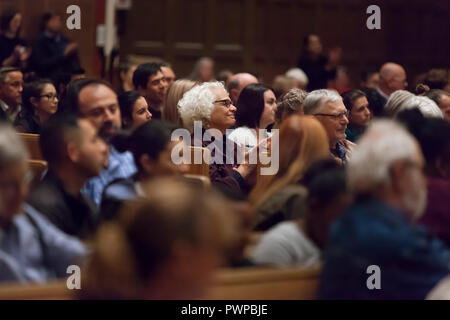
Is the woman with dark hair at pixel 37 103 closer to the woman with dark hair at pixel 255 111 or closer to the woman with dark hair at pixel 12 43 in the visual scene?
the woman with dark hair at pixel 255 111

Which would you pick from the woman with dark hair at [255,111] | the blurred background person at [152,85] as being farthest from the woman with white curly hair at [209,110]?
the blurred background person at [152,85]

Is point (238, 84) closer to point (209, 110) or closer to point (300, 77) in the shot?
point (209, 110)

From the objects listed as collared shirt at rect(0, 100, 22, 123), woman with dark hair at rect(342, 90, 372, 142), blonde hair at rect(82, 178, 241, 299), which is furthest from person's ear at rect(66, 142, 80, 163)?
woman with dark hair at rect(342, 90, 372, 142)

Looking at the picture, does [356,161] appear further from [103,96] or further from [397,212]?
[103,96]

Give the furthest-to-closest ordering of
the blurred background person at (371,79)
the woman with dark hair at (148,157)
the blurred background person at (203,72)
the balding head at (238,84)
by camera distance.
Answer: the blurred background person at (203,72), the blurred background person at (371,79), the balding head at (238,84), the woman with dark hair at (148,157)

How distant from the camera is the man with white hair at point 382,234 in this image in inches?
109

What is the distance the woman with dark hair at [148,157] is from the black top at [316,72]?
21.4 feet

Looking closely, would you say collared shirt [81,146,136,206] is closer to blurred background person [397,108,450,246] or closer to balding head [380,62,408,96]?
blurred background person [397,108,450,246]

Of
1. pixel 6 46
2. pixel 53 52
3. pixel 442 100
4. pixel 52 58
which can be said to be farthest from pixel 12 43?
pixel 442 100

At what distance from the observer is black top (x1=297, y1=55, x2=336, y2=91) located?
1054cm


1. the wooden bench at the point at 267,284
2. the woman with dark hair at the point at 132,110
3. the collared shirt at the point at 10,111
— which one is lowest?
the wooden bench at the point at 267,284

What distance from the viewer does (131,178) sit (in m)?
3.98

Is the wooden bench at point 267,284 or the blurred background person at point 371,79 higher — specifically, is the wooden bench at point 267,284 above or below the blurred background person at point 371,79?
below
